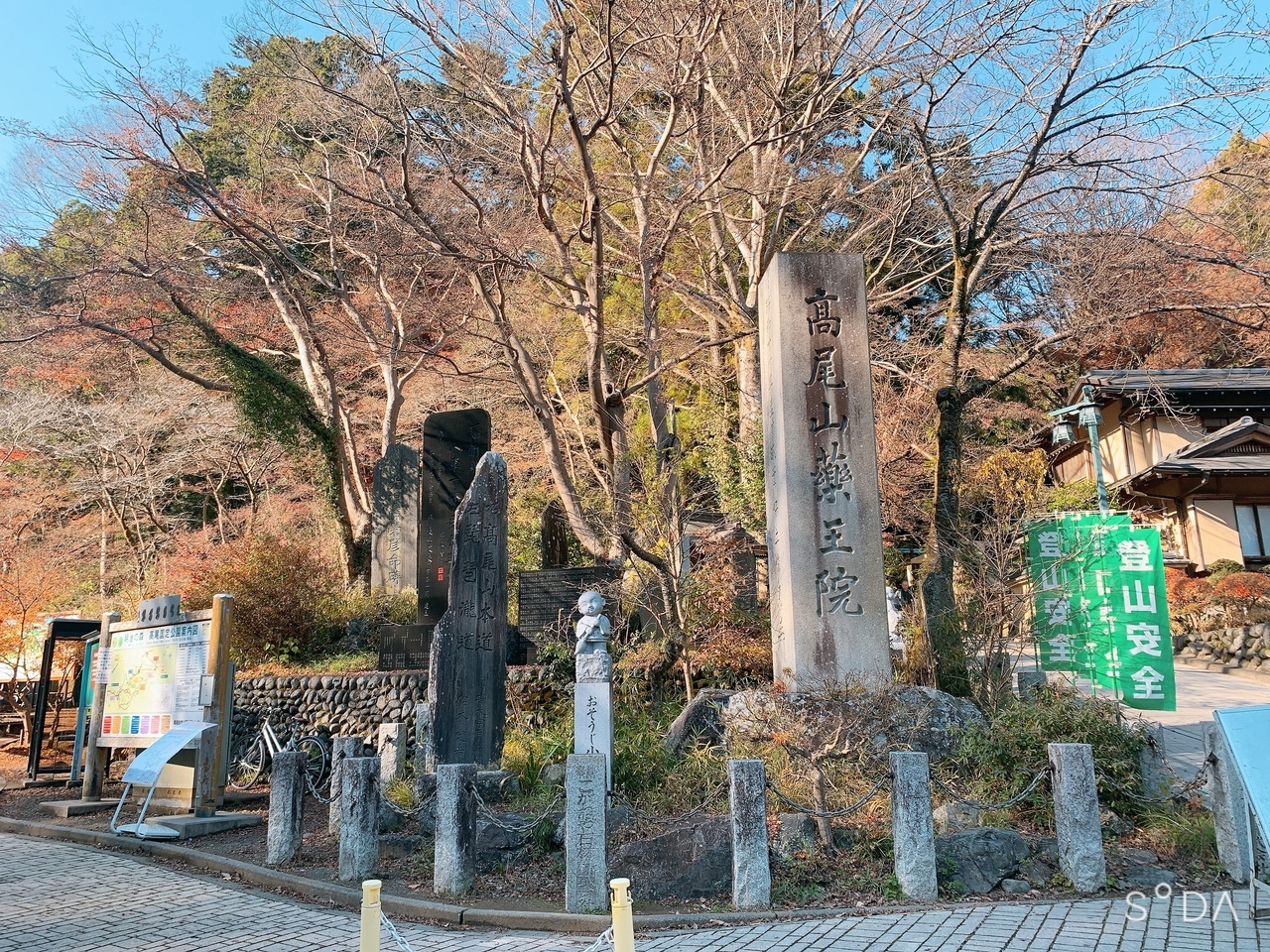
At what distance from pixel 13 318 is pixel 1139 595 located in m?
21.4

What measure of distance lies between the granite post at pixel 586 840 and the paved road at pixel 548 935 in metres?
0.33

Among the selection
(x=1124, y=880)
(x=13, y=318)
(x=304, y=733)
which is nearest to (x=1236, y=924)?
(x=1124, y=880)

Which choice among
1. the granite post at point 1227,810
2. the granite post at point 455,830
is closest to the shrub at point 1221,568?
the granite post at point 1227,810

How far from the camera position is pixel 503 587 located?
998 centimetres

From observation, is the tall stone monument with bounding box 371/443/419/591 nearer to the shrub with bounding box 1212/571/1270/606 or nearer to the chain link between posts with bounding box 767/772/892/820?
the chain link between posts with bounding box 767/772/892/820

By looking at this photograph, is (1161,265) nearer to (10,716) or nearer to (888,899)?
(888,899)

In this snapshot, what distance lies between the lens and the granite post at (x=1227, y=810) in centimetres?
581

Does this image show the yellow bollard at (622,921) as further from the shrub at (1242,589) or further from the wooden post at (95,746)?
the shrub at (1242,589)

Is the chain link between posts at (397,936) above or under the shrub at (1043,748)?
under

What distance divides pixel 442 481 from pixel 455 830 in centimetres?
924

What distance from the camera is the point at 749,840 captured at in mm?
5836

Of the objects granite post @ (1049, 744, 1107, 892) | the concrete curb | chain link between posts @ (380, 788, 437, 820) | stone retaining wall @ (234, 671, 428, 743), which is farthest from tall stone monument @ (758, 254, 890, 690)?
stone retaining wall @ (234, 671, 428, 743)

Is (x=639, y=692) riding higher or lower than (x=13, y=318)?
lower

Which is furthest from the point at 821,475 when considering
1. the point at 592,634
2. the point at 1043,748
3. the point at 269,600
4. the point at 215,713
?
the point at 269,600
